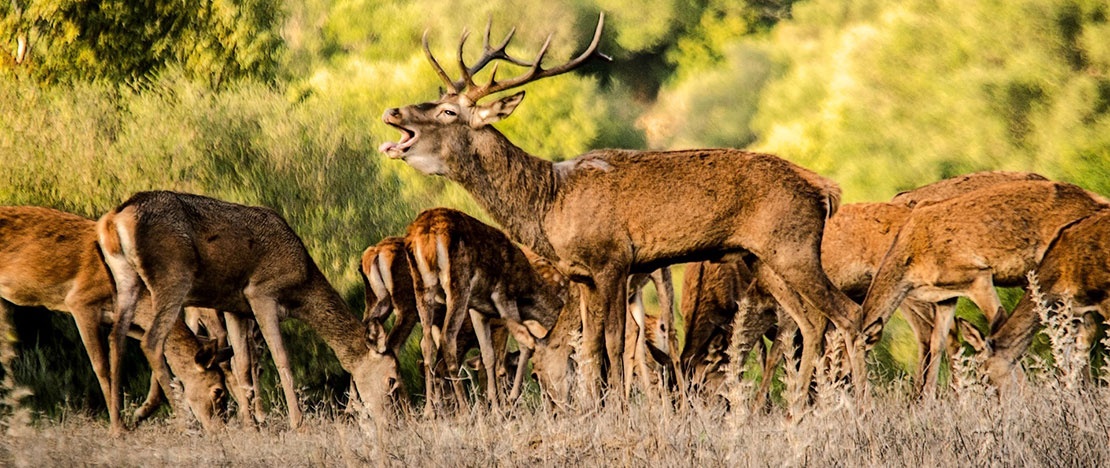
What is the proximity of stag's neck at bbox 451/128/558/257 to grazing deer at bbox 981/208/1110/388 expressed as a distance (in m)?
2.78

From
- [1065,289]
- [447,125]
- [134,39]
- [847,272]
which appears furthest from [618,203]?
[134,39]

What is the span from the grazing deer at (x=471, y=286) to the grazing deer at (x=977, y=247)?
2.47m

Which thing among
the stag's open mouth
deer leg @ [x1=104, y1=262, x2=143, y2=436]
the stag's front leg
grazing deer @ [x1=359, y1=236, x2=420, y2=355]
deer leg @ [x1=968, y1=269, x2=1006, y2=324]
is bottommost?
deer leg @ [x1=968, y1=269, x2=1006, y2=324]

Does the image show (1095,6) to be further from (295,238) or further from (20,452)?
(20,452)

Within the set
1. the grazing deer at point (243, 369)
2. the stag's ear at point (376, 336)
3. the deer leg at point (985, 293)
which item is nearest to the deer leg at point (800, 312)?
the deer leg at point (985, 293)

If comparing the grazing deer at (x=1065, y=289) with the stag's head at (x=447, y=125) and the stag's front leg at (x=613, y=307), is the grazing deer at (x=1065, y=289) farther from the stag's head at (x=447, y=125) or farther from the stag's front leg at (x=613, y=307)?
the stag's head at (x=447, y=125)

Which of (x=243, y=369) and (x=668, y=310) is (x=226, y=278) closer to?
(x=243, y=369)

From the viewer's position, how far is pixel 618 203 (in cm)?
975

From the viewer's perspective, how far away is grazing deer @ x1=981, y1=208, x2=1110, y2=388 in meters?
9.91

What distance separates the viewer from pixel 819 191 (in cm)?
997

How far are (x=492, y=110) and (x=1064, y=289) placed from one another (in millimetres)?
3638

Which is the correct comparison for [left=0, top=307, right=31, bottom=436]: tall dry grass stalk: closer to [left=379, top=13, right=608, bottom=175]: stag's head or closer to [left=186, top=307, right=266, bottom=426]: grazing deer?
[left=186, top=307, right=266, bottom=426]: grazing deer

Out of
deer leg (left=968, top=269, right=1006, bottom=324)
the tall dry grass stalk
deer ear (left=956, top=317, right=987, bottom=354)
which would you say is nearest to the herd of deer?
deer leg (left=968, top=269, right=1006, bottom=324)

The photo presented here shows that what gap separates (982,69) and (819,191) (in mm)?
7874
